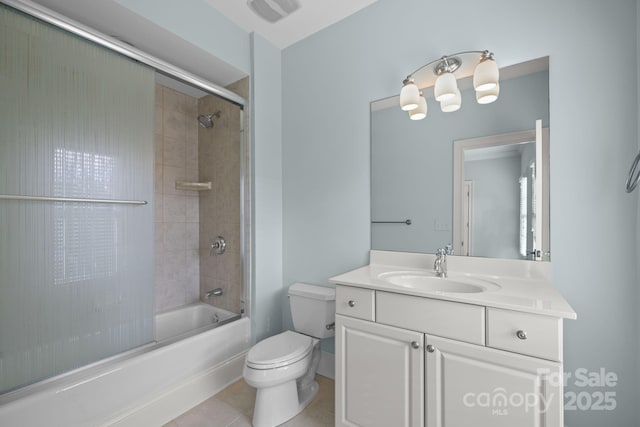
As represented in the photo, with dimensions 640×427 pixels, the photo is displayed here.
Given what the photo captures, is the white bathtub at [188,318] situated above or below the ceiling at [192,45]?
below

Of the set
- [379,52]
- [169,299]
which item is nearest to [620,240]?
[379,52]

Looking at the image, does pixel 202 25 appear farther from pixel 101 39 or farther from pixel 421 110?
pixel 421 110

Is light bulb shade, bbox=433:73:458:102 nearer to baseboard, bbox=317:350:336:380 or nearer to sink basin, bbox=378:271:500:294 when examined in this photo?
sink basin, bbox=378:271:500:294

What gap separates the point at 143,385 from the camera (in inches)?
60.5

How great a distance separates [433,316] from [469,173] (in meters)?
0.84

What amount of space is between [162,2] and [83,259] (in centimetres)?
149

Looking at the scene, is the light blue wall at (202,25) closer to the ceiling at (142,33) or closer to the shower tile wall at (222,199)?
the ceiling at (142,33)

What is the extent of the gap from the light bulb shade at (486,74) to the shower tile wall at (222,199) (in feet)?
5.19

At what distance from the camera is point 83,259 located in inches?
54.2

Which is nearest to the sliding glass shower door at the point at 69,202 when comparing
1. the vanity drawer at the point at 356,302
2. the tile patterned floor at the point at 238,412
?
the tile patterned floor at the point at 238,412

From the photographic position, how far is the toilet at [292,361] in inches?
60.8

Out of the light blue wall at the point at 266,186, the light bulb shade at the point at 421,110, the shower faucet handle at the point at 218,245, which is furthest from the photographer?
the shower faucet handle at the point at 218,245

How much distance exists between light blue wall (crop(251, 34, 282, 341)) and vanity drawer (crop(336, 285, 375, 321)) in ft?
3.05

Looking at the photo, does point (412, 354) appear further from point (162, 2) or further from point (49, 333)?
point (162, 2)
